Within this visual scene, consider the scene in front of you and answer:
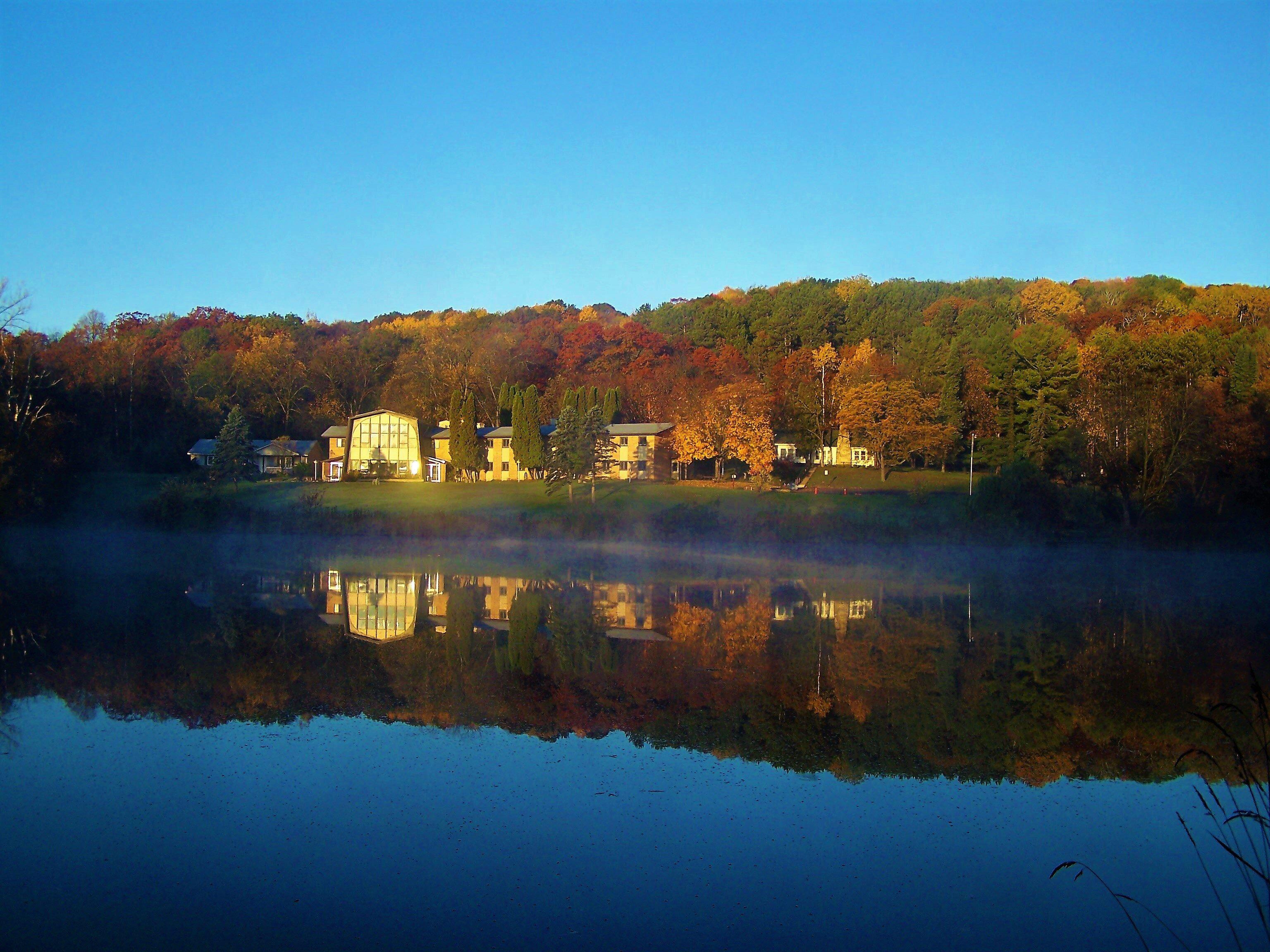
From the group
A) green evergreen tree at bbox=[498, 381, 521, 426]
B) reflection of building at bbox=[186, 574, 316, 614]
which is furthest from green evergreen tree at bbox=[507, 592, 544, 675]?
green evergreen tree at bbox=[498, 381, 521, 426]

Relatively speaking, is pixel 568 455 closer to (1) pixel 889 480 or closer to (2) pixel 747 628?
(1) pixel 889 480

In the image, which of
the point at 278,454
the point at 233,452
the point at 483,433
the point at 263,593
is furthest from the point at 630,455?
the point at 263,593

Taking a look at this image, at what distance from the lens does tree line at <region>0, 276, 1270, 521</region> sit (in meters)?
40.3

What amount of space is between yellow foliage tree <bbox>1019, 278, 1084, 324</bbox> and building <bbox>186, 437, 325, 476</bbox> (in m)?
52.9

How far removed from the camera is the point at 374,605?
2267cm

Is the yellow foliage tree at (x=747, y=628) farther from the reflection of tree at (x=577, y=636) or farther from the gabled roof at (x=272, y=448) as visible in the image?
the gabled roof at (x=272, y=448)

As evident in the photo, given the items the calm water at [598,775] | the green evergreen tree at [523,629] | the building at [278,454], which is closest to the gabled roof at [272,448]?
the building at [278,454]

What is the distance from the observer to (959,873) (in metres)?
7.89

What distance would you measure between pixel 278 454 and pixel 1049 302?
5752 cm

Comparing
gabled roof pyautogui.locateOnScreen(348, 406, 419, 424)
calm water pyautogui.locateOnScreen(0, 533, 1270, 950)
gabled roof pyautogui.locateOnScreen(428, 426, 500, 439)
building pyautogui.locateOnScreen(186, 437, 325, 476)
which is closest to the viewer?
calm water pyautogui.locateOnScreen(0, 533, 1270, 950)

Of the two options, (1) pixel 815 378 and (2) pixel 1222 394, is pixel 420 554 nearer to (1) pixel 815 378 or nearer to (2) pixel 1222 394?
(2) pixel 1222 394

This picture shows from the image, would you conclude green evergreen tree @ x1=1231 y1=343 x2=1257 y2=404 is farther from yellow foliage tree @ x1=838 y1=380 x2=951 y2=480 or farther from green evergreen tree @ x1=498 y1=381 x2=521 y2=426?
green evergreen tree @ x1=498 y1=381 x2=521 y2=426

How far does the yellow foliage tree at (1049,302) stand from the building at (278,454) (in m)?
52.9

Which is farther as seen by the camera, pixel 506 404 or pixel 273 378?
pixel 273 378
